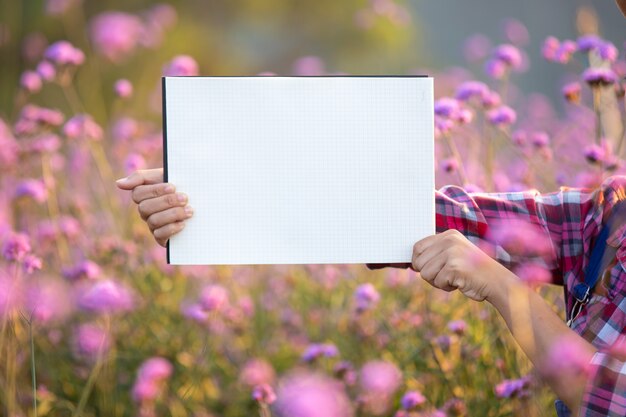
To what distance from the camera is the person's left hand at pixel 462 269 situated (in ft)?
2.61

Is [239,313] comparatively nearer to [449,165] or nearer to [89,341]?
[89,341]

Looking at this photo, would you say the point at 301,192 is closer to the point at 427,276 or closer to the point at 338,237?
the point at 338,237

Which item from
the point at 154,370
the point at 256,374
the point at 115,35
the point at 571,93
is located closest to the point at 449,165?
the point at 571,93

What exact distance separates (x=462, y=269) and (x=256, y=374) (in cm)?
58

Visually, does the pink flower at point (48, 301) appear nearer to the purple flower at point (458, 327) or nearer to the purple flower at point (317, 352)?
the purple flower at point (317, 352)

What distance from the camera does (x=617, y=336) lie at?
0.86m

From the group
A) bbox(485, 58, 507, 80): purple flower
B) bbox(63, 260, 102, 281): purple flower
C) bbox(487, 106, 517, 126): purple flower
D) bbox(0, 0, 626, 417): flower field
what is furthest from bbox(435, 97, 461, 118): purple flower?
bbox(63, 260, 102, 281): purple flower

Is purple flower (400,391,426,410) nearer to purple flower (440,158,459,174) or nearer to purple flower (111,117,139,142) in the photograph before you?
purple flower (440,158,459,174)

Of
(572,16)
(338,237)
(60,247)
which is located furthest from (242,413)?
(572,16)

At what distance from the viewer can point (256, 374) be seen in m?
1.30

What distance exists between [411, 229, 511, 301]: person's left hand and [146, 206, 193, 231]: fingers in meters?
0.24

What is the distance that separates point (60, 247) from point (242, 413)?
0.45 metres

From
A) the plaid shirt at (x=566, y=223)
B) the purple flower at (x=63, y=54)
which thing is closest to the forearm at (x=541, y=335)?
the plaid shirt at (x=566, y=223)

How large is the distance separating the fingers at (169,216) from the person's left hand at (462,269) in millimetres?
239
